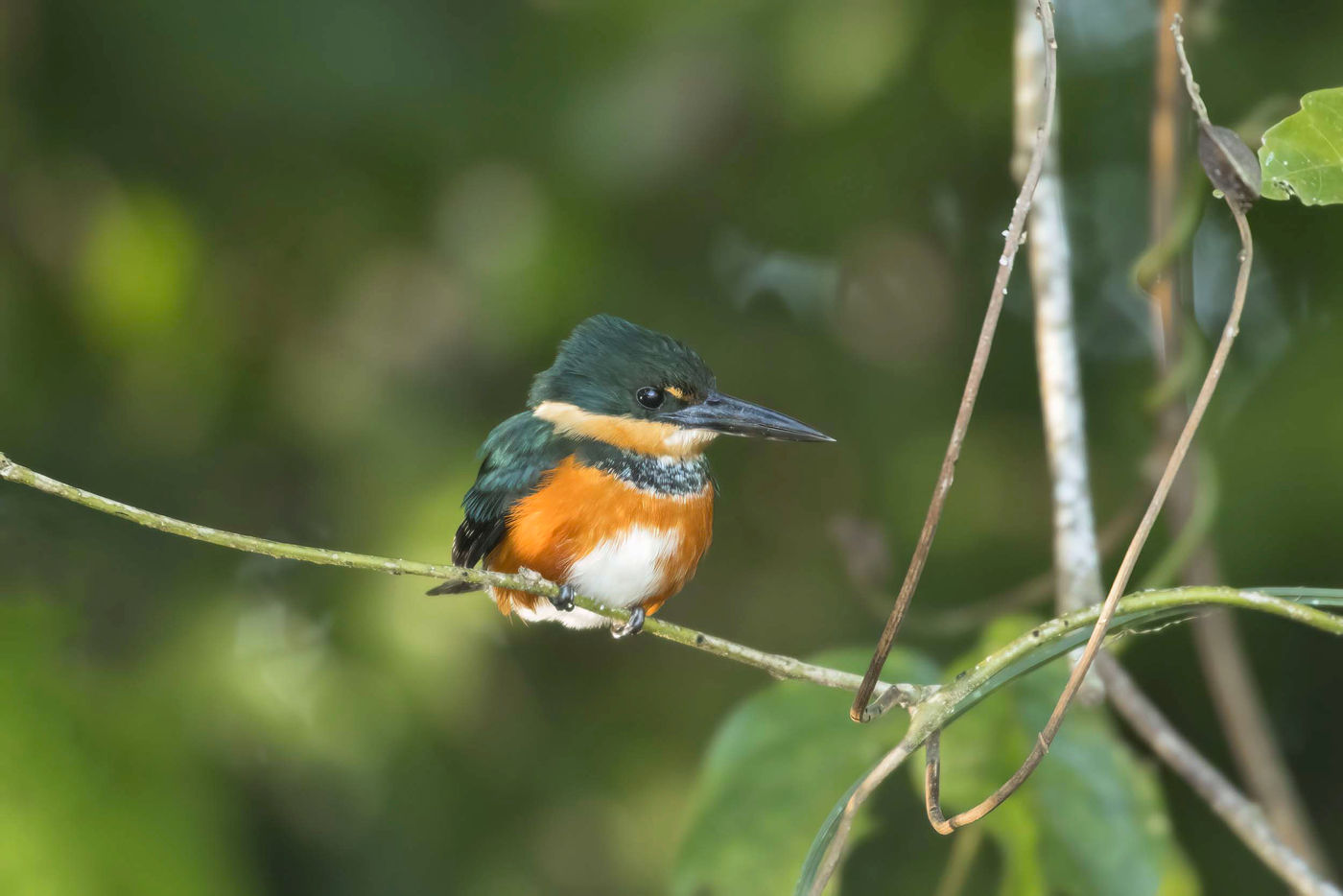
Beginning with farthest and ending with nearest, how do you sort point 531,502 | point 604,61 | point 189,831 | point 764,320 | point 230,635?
point 764,320 < point 604,61 < point 230,635 < point 189,831 < point 531,502

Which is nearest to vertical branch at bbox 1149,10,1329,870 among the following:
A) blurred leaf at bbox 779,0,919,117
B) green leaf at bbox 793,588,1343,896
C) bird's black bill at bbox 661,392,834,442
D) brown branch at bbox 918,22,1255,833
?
blurred leaf at bbox 779,0,919,117

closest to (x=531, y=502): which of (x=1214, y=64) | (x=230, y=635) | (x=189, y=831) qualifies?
(x=189, y=831)

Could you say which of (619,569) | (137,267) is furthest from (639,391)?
(137,267)

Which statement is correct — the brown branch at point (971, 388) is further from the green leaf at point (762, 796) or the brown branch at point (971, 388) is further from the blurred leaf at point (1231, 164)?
the green leaf at point (762, 796)

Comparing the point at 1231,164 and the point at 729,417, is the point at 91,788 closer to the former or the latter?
the point at 729,417

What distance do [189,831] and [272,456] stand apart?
1.03 meters

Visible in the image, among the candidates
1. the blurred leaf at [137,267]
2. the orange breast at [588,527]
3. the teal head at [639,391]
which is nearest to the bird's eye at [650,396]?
the teal head at [639,391]

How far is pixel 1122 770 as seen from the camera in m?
1.72

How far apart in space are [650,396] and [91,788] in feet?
4.08

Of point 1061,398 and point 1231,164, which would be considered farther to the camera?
Result: point 1061,398

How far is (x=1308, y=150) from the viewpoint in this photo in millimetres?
970

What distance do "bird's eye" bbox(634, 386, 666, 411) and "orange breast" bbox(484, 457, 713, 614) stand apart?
0.11 metres

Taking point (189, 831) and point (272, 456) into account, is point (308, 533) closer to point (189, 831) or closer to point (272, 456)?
point (272, 456)

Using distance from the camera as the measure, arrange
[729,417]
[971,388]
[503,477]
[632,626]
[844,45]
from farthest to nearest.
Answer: [844,45] → [503,477] → [729,417] → [632,626] → [971,388]
